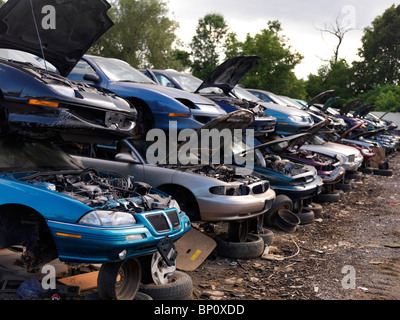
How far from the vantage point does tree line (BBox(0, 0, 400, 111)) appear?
2781cm

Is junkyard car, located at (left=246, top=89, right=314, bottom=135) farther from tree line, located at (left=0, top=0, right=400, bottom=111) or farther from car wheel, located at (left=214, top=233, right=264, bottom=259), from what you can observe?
tree line, located at (left=0, top=0, right=400, bottom=111)

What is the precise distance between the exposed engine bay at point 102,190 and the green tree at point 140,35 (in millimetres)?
26974

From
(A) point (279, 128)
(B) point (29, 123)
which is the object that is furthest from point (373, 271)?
(A) point (279, 128)

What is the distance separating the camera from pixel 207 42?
49.1 m

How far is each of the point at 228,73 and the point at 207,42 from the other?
40.6 m

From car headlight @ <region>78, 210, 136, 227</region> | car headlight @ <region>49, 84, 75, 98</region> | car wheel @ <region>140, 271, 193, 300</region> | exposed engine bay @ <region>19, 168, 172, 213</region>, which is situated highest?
car headlight @ <region>49, 84, 75, 98</region>

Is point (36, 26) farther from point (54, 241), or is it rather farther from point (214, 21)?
point (214, 21)

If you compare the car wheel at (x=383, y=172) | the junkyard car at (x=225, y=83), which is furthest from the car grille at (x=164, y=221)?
the car wheel at (x=383, y=172)

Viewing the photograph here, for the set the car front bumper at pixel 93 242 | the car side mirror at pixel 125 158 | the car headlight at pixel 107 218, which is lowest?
the car front bumper at pixel 93 242

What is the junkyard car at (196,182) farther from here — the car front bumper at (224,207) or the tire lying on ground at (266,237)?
the tire lying on ground at (266,237)

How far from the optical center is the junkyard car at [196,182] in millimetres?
5738

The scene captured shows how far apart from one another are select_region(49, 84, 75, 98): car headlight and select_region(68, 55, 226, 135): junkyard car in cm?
245

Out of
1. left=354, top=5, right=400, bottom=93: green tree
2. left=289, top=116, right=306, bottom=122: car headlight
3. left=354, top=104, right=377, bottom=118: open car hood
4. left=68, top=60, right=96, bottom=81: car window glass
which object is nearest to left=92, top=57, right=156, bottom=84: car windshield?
left=68, top=60, right=96, bottom=81: car window glass

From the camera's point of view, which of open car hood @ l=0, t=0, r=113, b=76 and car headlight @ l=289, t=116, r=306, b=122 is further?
car headlight @ l=289, t=116, r=306, b=122
